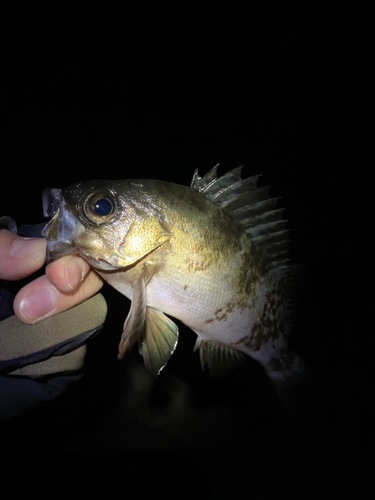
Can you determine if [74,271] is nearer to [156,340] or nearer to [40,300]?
[40,300]

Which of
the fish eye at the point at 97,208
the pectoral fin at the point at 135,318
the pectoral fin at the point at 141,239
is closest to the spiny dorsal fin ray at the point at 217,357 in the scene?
the pectoral fin at the point at 135,318

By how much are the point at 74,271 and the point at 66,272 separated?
20mm

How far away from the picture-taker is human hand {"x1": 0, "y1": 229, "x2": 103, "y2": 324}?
2.25ft

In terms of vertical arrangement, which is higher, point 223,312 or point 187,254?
point 187,254

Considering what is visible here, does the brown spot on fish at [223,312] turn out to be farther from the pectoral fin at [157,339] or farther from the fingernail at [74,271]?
the fingernail at [74,271]

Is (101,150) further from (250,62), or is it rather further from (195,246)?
(195,246)

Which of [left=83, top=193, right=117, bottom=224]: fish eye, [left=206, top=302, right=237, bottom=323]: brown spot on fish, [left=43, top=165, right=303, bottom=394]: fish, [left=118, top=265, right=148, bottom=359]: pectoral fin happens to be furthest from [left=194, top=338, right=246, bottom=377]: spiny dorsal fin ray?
[left=83, top=193, right=117, bottom=224]: fish eye

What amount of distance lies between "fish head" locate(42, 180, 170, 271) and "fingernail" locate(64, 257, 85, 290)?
0.12 ft

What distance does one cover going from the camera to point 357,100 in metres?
3.60

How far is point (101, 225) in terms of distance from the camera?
25.3 inches

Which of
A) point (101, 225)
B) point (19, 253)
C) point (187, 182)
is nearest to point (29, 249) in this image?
point (19, 253)

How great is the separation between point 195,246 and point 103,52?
6.17 meters

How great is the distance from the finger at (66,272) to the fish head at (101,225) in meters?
0.02

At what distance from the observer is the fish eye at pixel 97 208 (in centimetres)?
64
